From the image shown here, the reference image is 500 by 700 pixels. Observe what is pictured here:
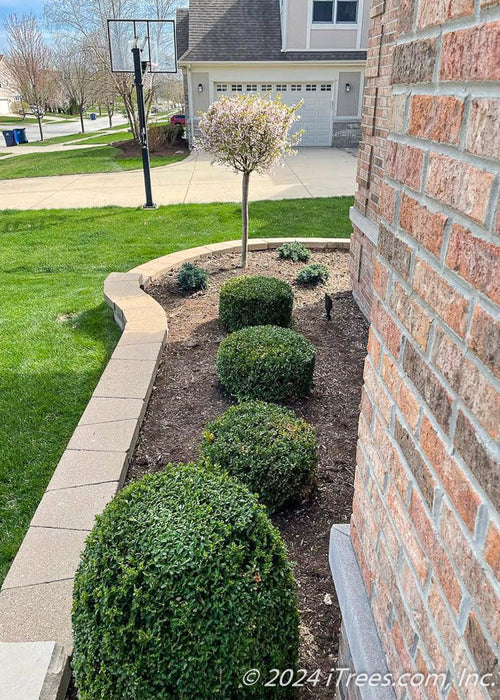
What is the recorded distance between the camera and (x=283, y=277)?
255 inches

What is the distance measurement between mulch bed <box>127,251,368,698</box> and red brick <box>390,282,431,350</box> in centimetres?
164

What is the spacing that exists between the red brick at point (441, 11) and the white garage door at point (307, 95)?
20967 mm

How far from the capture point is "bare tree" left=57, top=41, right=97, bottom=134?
29.5 metres

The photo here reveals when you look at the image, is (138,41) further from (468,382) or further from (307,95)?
(307,95)

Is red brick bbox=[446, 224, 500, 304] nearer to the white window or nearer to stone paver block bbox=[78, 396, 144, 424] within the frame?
stone paver block bbox=[78, 396, 144, 424]

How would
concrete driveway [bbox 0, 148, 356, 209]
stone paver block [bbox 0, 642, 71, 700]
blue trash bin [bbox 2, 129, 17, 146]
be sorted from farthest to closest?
1. blue trash bin [bbox 2, 129, 17, 146]
2. concrete driveway [bbox 0, 148, 356, 209]
3. stone paver block [bbox 0, 642, 71, 700]

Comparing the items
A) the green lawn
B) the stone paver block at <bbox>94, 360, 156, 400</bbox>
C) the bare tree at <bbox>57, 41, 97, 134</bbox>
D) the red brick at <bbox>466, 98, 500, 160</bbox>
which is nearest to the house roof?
the bare tree at <bbox>57, 41, 97, 134</bbox>

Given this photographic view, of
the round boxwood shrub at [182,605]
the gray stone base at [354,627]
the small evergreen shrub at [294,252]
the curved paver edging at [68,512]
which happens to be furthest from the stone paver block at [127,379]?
the small evergreen shrub at [294,252]

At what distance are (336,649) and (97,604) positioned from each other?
107 centimetres

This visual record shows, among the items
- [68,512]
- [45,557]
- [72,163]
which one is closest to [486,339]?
[45,557]

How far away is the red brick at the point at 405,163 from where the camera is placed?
1.10m

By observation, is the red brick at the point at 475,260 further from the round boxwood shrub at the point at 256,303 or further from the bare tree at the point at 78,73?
the bare tree at the point at 78,73

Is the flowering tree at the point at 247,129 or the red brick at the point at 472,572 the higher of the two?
the flowering tree at the point at 247,129

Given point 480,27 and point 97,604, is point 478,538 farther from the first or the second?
point 97,604
